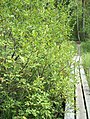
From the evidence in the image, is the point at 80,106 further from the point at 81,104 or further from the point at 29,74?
the point at 29,74

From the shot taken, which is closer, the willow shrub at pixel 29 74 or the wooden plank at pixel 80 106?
the willow shrub at pixel 29 74

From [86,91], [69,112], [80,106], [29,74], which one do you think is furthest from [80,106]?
[29,74]

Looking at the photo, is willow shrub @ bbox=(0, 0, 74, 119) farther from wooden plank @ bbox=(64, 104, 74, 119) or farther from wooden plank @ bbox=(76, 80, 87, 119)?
wooden plank @ bbox=(76, 80, 87, 119)

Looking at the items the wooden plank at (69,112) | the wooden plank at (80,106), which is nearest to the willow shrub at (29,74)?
the wooden plank at (69,112)

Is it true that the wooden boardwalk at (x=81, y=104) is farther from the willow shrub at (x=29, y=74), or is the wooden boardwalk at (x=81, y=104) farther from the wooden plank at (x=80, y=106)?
the willow shrub at (x=29, y=74)

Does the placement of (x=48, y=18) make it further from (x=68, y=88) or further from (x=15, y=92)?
(x=15, y=92)

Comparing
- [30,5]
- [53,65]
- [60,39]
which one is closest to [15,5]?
[30,5]

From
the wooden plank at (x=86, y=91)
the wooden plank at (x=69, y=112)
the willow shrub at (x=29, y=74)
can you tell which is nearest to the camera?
the willow shrub at (x=29, y=74)

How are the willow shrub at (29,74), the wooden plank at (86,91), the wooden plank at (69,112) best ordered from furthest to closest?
the wooden plank at (86,91) < the wooden plank at (69,112) < the willow shrub at (29,74)

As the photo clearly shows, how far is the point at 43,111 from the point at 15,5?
1.52 meters

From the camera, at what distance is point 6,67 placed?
7.23 ft

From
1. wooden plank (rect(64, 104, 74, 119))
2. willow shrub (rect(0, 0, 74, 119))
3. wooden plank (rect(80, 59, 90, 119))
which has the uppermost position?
willow shrub (rect(0, 0, 74, 119))

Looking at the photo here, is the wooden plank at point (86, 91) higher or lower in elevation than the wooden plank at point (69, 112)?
lower

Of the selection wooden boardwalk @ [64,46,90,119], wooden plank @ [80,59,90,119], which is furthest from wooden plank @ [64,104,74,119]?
wooden plank @ [80,59,90,119]
